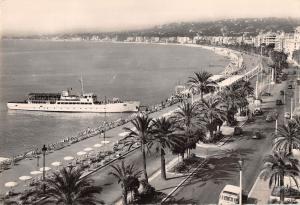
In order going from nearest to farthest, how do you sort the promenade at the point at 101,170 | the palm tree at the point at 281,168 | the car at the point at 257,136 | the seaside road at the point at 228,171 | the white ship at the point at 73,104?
the palm tree at the point at 281,168 → the seaside road at the point at 228,171 → the promenade at the point at 101,170 → the car at the point at 257,136 → the white ship at the point at 73,104

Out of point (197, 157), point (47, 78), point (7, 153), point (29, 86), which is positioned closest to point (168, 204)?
point (197, 157)

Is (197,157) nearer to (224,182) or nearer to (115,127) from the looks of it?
(224,182)

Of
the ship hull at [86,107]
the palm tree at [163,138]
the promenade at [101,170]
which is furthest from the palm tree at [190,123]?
the ship hull at [86,107]

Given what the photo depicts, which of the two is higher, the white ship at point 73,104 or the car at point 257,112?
the car at point 257,112

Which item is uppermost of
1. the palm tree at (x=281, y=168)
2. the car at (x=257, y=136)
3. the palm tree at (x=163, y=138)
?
the palm tree at (x=163, y=138)

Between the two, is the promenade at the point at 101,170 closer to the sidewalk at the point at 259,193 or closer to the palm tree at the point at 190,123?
the palm tree at the point at 190,123

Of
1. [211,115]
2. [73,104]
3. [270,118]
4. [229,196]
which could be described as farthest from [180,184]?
[73,104]

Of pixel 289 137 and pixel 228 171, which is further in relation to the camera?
pixel 228 171

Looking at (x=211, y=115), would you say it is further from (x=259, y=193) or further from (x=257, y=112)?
(x=257, y=112)
